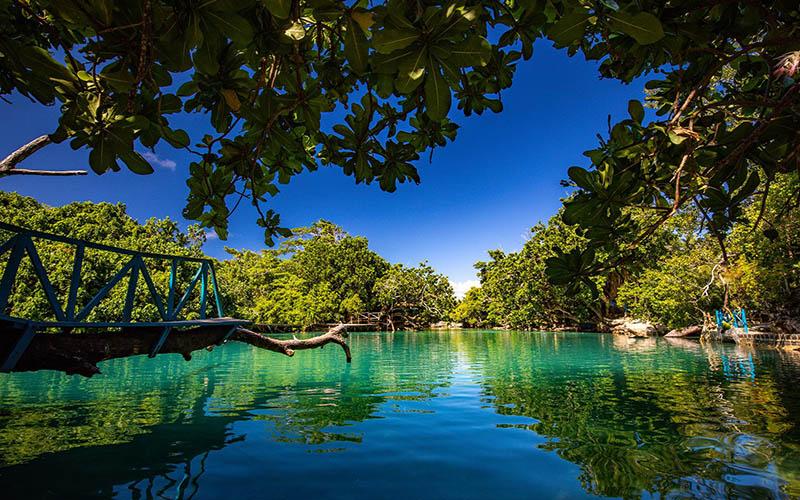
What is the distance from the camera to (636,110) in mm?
2631

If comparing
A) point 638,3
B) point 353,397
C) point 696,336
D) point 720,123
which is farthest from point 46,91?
point 696,336

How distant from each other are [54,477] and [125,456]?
0.65 metres

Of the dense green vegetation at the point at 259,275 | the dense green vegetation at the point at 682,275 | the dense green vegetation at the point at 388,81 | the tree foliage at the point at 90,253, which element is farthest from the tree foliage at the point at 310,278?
the dense green vegetation at the point at 388,81

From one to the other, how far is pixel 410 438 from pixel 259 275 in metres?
37.9

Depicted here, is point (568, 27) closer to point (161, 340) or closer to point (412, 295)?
point (161, 340)

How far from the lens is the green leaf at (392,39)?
1438 millimetres

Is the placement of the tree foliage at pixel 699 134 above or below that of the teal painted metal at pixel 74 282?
above

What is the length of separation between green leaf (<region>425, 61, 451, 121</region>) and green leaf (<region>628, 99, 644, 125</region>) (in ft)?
5.69

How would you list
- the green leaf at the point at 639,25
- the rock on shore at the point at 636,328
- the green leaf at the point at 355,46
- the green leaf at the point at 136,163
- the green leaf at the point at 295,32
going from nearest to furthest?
the green leaf at the point at 639,25 < the green leaf at the point at 355,46 < the green leaf at the point at 295,32 < the green leaf at the point at 136,163 < the rock on shore at the point at 636,328

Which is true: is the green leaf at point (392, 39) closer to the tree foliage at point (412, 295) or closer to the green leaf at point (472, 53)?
the green leaf at point (472, 53)

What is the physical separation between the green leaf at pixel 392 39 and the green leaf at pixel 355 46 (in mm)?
278

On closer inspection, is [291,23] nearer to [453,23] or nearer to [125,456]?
[453,23]

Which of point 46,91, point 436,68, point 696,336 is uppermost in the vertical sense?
point 46,91

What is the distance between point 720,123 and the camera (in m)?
2.79
